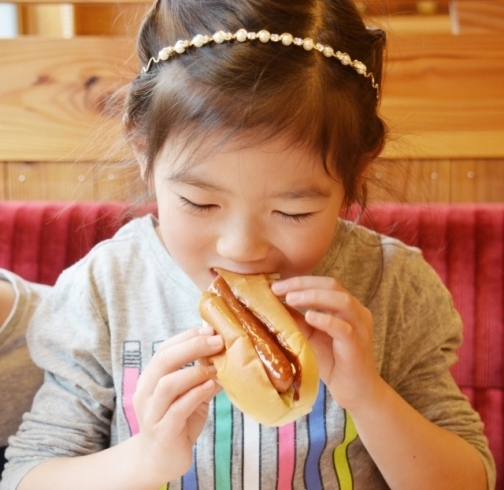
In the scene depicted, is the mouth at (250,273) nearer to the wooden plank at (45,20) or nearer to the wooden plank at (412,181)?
the wooden plank at (412,181)

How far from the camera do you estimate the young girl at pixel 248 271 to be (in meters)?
0.96

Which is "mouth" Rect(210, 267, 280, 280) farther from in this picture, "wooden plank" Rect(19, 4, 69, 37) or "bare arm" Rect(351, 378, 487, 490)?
"wooden plank" Rect(19, 4, 69, 37)

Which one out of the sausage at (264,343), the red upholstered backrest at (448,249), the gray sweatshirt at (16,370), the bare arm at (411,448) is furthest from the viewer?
the red upholstered backrest at (448,249)

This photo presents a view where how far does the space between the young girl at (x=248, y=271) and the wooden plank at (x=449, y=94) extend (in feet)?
2.25

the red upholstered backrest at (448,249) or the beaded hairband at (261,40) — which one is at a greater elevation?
the beaded hairband at (261,40)

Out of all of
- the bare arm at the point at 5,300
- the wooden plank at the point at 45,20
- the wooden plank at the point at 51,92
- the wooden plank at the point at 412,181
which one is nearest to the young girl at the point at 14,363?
the bare arm at the point at 5,300

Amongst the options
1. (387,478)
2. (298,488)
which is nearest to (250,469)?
(298,488)

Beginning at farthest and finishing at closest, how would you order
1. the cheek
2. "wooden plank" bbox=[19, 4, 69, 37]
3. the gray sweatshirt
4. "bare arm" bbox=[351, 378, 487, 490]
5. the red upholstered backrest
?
1. "wooden plank" bbox=[19, 4, 69, 37]
2. the red upholstered backrest
3. the gray sweatshirt
4. "bare arm" bbox=[351, 378, 487, 490]
5. the cheek

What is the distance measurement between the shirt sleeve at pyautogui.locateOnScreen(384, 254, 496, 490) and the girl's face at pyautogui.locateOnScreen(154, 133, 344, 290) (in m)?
0.37

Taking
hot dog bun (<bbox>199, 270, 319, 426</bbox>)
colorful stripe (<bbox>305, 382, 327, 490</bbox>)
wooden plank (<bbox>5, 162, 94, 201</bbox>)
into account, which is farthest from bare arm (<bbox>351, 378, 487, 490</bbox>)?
wooden plank (<bbox>5, 162, 94, 201</bbox>)

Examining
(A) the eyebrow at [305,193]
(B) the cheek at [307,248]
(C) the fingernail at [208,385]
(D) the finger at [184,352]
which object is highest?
(A) the eyebrow at [305,193]

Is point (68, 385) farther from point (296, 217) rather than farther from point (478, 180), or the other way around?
point (478, 180)

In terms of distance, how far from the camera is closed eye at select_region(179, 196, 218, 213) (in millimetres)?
989

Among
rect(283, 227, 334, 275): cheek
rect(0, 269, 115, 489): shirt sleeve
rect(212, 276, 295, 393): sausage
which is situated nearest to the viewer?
rect(212, 276, 295, 393): sausage
